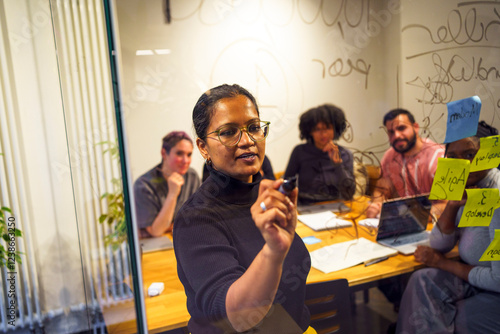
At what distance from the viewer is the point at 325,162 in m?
0.94

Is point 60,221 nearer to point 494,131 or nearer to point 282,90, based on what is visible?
point 282,90

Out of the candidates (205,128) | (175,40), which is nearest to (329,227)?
(205,128)

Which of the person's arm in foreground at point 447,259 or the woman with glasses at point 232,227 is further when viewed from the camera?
the person's arm in foreground at point 447,259

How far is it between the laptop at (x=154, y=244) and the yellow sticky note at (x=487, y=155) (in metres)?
0.89

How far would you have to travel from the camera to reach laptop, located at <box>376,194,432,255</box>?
3.43 feet

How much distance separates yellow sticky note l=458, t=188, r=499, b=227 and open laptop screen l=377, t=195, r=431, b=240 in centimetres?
11

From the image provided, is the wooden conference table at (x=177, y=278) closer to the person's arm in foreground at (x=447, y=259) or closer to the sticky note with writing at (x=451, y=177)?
A: the person's arm in foreground at (x=447, y=259)

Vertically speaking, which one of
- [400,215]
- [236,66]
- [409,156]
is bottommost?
[400,215]

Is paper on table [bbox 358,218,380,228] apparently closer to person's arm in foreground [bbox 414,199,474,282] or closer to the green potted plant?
person's arm in foreground [bbox 414,199,474,282]

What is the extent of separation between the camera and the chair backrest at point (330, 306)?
0.85 metres

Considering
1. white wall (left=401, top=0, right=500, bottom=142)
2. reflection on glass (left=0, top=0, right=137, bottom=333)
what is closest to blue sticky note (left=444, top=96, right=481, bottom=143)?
white wall (left=401, top=0, right=500, bottom=142)

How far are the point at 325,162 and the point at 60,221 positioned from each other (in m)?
0.87

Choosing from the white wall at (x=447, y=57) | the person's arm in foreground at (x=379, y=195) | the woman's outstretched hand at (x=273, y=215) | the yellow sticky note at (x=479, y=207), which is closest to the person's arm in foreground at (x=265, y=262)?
the woman's outstretched hand at (x=273, y=215)

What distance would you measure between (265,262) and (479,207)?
0.74 meters
